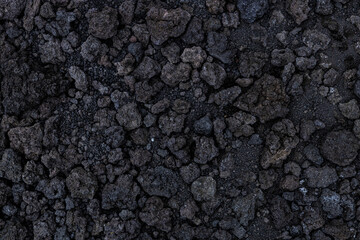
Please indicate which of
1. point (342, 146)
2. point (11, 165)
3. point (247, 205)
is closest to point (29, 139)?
point (11, 165)

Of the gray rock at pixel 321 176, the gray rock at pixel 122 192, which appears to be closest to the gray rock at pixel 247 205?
the gray rock at pixel 321 176

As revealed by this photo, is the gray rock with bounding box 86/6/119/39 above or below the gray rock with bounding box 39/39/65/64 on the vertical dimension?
above

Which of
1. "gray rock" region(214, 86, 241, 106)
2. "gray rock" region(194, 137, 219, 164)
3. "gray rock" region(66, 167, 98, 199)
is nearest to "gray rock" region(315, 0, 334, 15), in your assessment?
"gray rock" region(214, 86, 241, 106)

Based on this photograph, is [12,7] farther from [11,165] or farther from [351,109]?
[351,109]

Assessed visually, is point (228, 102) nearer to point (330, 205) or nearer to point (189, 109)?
point (189, 109)

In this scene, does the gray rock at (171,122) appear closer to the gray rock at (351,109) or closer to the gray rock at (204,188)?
the gray rock at (204,188)

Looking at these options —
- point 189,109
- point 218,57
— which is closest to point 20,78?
point 189,109

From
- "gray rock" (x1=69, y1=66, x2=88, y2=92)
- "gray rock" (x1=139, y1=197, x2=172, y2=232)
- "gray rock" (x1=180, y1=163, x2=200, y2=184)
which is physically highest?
"gray rock" (x1=69, y1=66, x2=88, y2=92)

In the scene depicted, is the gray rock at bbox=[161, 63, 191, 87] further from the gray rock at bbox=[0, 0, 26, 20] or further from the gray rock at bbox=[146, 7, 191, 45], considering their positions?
the gray rock at bbox=[0, 0, 26, 20]

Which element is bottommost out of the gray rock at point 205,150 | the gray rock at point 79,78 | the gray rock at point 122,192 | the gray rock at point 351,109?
the gray rock at point 122,192
